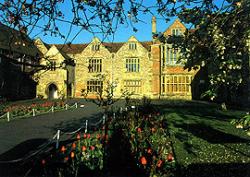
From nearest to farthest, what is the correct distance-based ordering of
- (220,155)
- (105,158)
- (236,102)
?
(105,158) < (220,155) < (236,102)

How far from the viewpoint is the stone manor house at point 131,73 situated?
40906 mm

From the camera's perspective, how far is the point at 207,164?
26.2ft

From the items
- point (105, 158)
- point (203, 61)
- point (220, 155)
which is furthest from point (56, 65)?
point (220, 155)

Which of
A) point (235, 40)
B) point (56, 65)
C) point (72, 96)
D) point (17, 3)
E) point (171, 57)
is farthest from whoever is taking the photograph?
point (72, 96)

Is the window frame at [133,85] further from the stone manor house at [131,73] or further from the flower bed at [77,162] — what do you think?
the flower bed at [77,162]

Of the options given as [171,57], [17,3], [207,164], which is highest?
[171,57]

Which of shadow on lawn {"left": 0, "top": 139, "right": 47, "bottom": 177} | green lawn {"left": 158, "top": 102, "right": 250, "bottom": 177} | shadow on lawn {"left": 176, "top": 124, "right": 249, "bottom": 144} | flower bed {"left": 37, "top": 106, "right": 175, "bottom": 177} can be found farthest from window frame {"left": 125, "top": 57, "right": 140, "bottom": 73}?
flower bed {"left": 37, "top": 106, "right": 175, "bottom": 177}

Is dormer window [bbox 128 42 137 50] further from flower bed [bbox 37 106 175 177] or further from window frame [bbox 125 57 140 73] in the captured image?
flower bed [bbox 37 106 175 177]

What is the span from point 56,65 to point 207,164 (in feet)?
17.9

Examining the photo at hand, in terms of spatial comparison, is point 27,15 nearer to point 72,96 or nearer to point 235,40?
point 235,40

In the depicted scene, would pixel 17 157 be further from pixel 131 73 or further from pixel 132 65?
pixel 132 65

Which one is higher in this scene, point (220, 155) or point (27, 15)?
point (27, 15)

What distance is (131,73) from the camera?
4422cm

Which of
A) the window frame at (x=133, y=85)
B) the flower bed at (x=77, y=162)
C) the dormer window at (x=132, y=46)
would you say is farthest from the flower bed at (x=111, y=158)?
the dormer window at (x=132, y=46)
